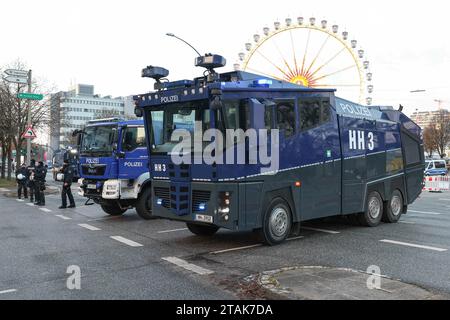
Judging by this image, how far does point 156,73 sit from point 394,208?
703 cm

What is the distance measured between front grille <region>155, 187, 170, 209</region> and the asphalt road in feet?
2.63

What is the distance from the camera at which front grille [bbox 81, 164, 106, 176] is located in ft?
41.4

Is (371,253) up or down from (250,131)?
down

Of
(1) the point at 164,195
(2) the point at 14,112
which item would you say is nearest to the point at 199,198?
(1) the point at 164,195

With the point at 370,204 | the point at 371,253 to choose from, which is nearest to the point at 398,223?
the point at 370,204

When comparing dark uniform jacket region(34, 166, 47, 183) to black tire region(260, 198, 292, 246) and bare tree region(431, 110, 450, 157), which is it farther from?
bare tree region(431, 110, 450, 157)

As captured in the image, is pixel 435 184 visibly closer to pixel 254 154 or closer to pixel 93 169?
pixel 93 169

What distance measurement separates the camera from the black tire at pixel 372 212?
10.7 metres

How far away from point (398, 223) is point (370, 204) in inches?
55.6

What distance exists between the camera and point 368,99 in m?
28.5

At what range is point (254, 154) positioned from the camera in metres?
7.78

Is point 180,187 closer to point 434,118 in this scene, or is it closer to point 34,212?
point 34,212

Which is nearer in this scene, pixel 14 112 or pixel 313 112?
pixel 313 112

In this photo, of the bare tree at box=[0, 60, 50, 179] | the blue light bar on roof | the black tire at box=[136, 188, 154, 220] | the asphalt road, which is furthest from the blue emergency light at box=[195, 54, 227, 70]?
the bare tree at box=[0, 60, 50, 179]
